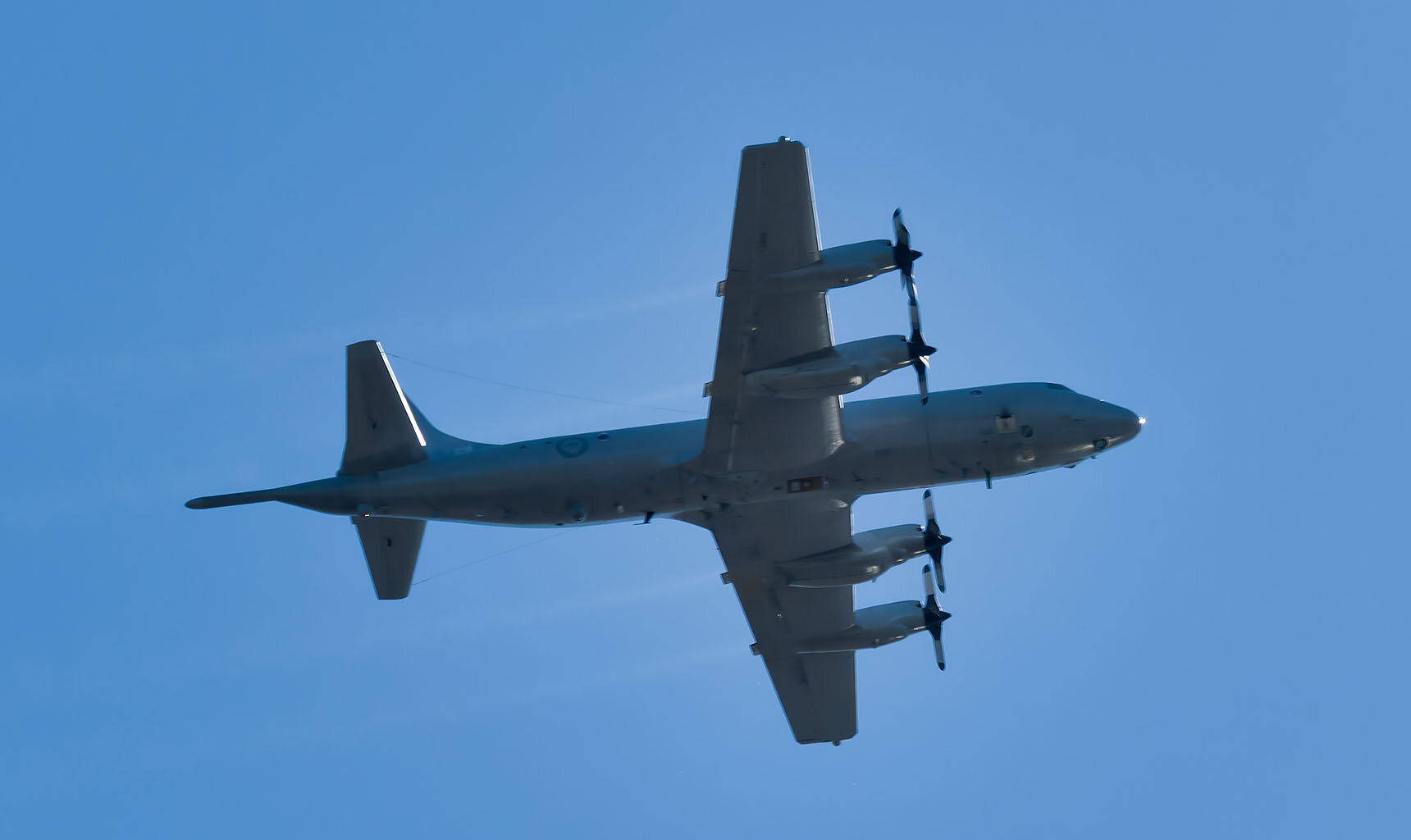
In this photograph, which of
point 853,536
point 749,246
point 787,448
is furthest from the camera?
point 853,536

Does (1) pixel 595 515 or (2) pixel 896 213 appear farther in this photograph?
(1) pixel 595 515

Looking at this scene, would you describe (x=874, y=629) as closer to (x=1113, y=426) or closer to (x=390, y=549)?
(x=1113, y=426)

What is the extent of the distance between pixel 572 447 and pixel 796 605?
8.67 meters

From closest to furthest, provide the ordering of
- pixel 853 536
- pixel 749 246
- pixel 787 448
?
pixel 749 246 → pixel 787 448 → pixel 853 536

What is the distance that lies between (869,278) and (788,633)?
489 inches

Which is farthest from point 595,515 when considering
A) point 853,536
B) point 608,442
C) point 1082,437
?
point 1082,437

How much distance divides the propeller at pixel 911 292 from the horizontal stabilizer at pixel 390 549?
13606 millimetres

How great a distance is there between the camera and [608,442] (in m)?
31.1

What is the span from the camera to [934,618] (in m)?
34.6

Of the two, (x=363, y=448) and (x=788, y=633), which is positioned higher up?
(x=363, y=448)

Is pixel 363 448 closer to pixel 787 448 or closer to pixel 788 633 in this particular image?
pixel 787 448

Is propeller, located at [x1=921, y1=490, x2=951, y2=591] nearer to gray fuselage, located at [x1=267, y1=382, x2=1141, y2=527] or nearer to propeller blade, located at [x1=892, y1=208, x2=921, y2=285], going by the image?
gray fuselage, located at [x1=267, y1=382, x2=1141, y2=527]

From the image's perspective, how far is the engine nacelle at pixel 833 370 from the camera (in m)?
28.2

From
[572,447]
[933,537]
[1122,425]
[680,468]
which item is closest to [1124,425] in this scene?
[1122,425]
